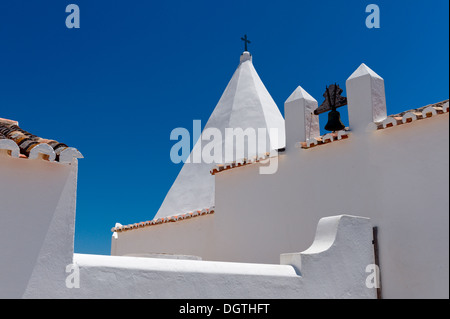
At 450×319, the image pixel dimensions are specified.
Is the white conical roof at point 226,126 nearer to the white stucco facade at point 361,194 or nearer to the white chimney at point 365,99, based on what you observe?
the white stucco facade at point 361,194

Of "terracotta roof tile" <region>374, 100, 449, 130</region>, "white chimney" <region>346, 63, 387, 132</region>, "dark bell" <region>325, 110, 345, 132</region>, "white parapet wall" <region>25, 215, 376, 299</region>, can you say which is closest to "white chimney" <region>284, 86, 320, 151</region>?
"dark bell" <region>325, 110, 345, 132</region>

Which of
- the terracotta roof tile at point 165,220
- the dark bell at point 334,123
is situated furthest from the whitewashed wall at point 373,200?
the terracotta roof tile at point 165,220

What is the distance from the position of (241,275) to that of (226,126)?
23.4 ft

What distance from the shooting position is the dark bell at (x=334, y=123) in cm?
834

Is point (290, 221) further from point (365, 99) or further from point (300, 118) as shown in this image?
point (365, 99)

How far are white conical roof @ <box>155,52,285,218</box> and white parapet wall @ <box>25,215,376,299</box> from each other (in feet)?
16.4

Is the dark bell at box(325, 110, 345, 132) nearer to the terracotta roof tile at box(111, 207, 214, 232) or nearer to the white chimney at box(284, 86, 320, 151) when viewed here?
the white chimney at box(284, 86, 320, 151)

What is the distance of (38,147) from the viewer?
4.88m

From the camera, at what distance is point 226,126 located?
41.5ft

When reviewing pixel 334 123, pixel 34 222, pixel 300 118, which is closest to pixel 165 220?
pixel 300 118

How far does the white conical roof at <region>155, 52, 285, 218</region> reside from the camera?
472 inches

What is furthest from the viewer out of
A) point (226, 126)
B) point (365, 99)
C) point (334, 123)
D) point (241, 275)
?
point (226, 126)
